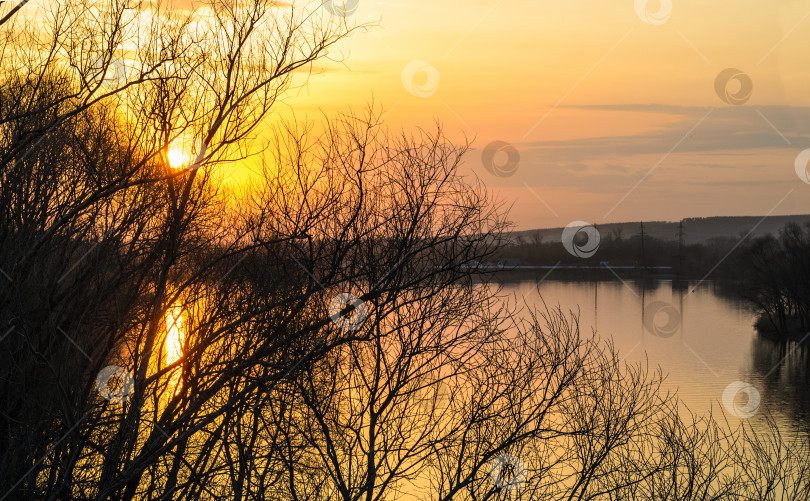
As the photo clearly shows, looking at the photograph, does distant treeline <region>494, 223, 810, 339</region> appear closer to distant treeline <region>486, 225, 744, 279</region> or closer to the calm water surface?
distant treeline <region>486, 225, 744, 279</region>

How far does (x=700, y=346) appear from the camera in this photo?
51.7 m

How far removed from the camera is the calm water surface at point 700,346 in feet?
127

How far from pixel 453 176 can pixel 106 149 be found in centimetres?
739

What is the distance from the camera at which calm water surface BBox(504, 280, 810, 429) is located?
127 feet

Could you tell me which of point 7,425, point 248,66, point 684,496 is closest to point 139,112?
point 248,66

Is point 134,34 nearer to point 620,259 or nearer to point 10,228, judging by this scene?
point 10,228

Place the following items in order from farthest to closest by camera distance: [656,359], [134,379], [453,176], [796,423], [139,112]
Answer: [656,359]
[796,423]
[453,176]
[139,112]
[134,379]

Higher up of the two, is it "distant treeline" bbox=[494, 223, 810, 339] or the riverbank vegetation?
"distant treeline" bbox=[494, 223, 810, 339]

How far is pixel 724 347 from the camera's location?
5209cm

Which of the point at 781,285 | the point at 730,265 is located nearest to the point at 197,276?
the point at 781,285

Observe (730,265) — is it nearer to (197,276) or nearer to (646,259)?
(646,259)

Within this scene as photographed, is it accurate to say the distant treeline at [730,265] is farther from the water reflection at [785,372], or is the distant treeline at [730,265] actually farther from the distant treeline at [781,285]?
the water reflection at [785,372]

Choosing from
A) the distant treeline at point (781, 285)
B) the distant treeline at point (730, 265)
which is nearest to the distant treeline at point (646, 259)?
the distant treeline at point (730, 265)

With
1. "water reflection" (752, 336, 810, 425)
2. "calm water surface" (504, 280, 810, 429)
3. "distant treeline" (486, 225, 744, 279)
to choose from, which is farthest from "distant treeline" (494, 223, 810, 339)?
"water reflection" (752, 336, 810, 425)
